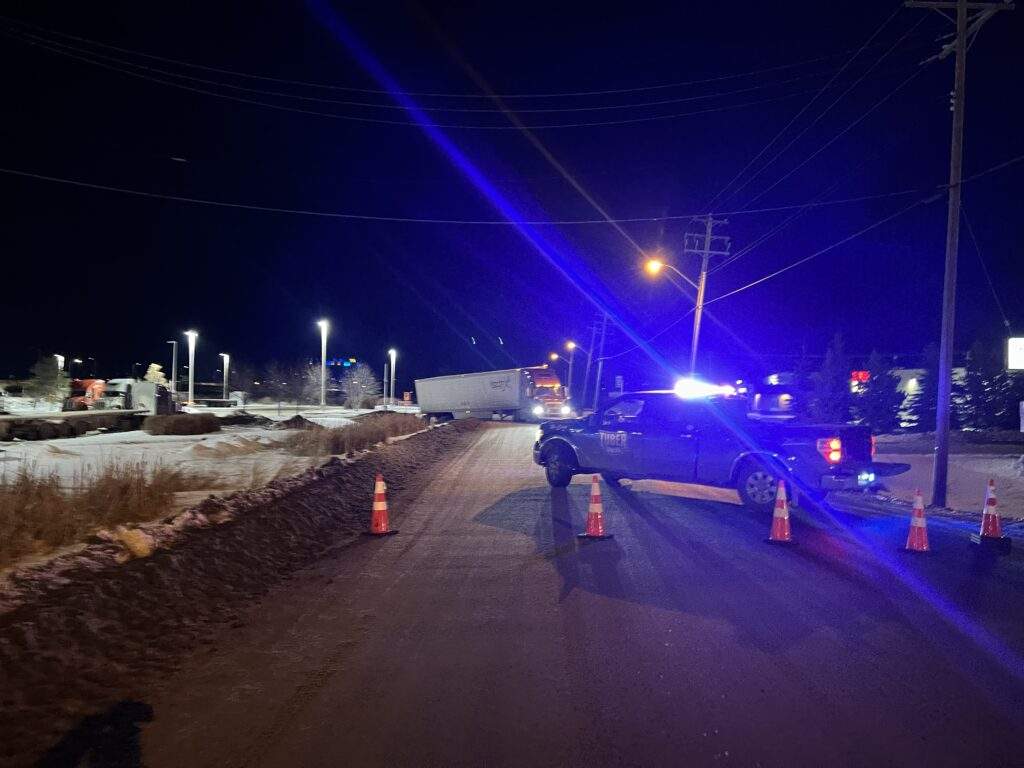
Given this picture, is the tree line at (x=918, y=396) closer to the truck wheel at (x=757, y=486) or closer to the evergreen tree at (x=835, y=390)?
the evergreen tree at (x=835, y=390)

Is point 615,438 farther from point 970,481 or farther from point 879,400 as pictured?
point 879,400

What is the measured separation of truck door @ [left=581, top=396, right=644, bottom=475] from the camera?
1438cm

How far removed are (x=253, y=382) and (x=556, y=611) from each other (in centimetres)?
9973

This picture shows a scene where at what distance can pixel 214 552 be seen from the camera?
849cm

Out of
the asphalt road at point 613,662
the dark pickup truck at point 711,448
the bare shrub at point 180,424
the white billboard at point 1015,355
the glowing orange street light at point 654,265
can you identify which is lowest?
the asphalt road at point 613,662

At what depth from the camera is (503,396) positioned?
48.6 metres

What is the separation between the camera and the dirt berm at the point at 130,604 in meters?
4.81

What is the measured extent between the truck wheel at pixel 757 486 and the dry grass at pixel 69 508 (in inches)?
340

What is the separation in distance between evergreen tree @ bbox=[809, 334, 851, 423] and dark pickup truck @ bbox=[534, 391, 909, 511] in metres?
22.8

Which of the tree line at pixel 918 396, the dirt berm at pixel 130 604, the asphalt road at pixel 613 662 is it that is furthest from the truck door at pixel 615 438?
the tree line at pixel 918 396

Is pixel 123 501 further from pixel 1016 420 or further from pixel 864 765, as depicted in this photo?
pixel 1016 420

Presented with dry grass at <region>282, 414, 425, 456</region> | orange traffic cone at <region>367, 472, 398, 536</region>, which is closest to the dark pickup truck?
orange traffic cone at <region>367, 472, 398, 536</region>

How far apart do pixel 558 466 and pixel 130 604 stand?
32.5 ft

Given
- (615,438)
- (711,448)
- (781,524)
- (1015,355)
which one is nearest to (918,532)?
(781,524)
